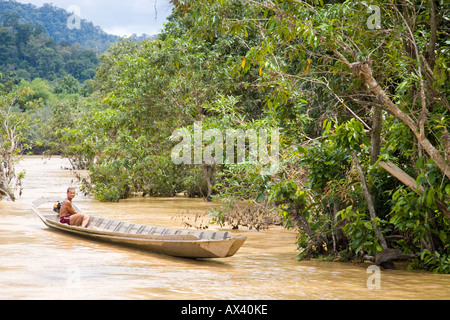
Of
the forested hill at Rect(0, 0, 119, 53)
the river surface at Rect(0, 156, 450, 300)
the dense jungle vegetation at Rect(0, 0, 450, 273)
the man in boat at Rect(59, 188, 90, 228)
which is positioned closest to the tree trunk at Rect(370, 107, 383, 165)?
the dense jungle vegetation at Rect(0, 0, 450, 273)

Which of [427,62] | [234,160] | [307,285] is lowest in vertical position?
[307,285]

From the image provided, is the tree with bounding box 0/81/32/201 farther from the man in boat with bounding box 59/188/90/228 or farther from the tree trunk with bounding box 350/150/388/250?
the tree trunk with bounding box 350/150/388/250

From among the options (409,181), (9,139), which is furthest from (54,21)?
(409,181)

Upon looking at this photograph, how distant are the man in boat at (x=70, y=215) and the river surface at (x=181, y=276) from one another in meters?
0.50

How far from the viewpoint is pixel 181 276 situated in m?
6.15

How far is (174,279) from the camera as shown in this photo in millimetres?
5953

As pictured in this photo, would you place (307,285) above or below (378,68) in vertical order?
below

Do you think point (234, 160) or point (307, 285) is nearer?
point (307, 285)

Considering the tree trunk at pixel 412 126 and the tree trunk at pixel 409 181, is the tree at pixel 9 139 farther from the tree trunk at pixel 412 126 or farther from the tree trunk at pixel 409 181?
the tree trunk at pixel 412 126

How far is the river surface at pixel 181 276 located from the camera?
5.27 metres
